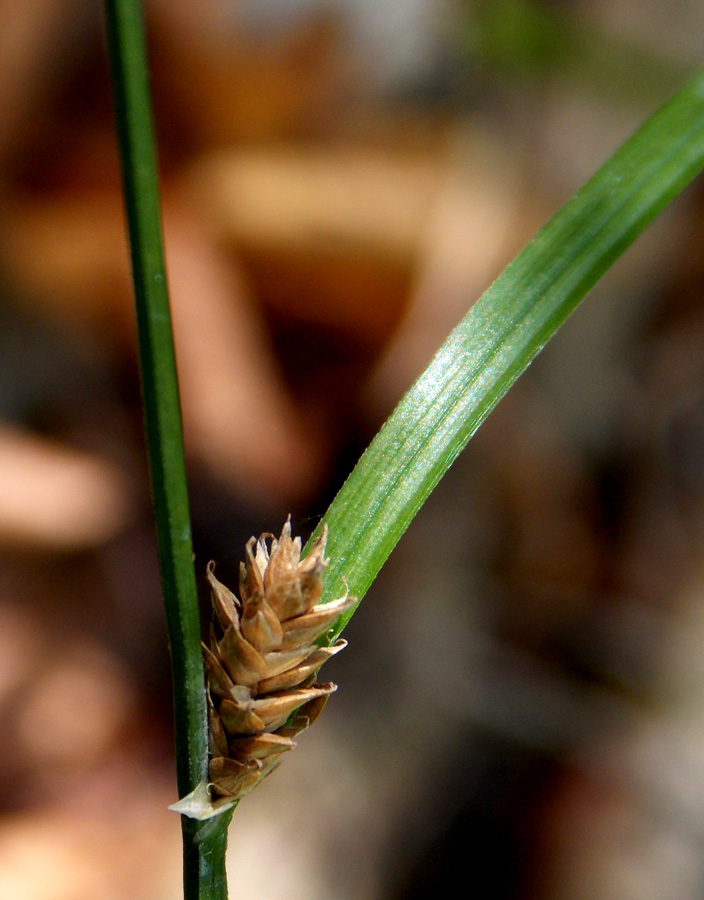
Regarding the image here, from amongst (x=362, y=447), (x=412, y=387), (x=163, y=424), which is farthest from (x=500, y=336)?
(x=362, y=447)

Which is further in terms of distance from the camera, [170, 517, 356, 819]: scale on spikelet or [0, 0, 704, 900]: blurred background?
[0, 0, 704, 900]: blurred background

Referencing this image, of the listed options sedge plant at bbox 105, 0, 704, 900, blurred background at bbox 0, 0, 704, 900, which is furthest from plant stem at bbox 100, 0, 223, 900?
blurred background at bbox 0, 0, 704, 900

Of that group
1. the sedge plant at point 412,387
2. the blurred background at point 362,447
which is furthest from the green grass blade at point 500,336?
the blurred background at point 362,447

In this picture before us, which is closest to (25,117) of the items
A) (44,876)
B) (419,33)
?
(419,33)

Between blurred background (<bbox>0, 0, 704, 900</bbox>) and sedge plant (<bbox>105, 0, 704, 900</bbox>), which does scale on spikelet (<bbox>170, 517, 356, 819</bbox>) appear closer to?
sedge plant (<bbox>105, 0, 704, 900</bbox>)

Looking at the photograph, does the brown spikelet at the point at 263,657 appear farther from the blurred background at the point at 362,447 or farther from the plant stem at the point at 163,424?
the blurred background at the point at 362,447

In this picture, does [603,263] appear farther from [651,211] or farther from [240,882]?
[240,882]

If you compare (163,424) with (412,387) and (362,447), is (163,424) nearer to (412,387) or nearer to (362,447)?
(412,387)

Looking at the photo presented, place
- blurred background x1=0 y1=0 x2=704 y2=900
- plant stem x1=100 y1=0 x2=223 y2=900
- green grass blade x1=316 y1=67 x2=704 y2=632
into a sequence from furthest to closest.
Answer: blurred background x1=0 y1=0 x2=704 y2=900
green grass blade x1=316 y1=67 x2=704 y2=632
plant stem x1=100 y1=0 x2=223 y2=900
